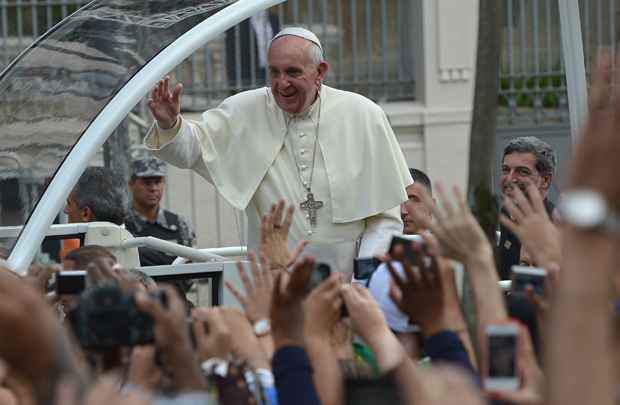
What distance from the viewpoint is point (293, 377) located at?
342cm

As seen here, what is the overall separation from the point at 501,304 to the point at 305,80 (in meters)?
2.91

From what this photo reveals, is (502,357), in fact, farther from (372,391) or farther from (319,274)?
(319,274)

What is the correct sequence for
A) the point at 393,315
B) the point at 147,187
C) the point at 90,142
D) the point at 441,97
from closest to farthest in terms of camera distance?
the point at 393,315 → the point at 90,142 → the point at 147,187 → the point at 441,97

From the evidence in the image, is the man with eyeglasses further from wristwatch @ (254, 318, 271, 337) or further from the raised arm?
the raised arm

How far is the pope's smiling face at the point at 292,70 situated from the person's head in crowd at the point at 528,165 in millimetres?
1244

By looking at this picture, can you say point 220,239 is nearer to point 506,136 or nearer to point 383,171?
point 506,136

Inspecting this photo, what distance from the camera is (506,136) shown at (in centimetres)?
1283

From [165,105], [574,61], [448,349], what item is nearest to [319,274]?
[448,349]

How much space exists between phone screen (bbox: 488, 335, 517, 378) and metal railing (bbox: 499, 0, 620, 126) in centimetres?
983

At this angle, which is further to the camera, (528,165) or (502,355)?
(528,165)

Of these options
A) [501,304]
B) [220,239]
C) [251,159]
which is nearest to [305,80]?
[251,159]

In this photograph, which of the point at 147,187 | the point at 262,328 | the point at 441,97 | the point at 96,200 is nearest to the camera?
the point at 262,328

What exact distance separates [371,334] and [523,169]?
357 centimetres

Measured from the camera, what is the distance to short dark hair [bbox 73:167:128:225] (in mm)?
8055
